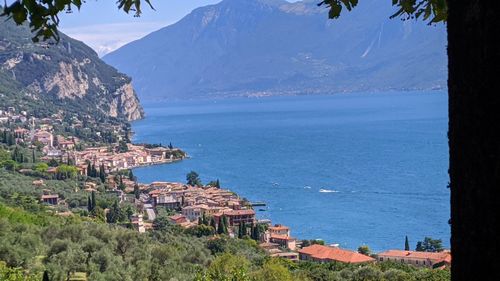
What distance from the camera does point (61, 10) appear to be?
171 cm

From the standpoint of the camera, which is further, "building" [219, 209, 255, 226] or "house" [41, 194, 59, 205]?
"building" [219, 209, 255, 226]

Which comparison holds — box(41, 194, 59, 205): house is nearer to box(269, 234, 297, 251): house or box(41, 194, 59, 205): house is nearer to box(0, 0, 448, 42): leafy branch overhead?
box(269, 234, 297, 251): house

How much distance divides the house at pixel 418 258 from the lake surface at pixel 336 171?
13.0ft

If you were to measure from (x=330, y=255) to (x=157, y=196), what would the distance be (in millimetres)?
19634

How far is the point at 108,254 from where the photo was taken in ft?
46.2

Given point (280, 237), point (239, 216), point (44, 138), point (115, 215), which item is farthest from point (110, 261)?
point (44, 138)

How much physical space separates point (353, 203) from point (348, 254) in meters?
13.6

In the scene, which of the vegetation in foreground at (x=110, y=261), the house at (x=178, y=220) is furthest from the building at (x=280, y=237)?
the vegetation in foreground at (x=110, y=261)

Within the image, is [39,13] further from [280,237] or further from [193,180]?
[193,180]

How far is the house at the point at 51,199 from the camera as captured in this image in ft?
114

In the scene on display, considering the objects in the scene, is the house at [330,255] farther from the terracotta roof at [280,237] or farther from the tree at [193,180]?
the tree at [193,180]

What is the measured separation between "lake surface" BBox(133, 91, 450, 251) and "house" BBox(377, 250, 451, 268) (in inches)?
156

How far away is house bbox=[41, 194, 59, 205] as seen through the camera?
34.7 meters

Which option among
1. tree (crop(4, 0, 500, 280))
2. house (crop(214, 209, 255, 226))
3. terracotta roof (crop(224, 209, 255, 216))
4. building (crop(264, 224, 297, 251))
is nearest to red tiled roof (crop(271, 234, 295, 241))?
building (crop(264, 224, 297, 251))
